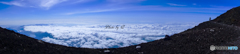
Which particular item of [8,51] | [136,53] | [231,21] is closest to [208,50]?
[136,53]

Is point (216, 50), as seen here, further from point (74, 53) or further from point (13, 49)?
point (13, 49)

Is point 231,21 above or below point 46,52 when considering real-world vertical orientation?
above

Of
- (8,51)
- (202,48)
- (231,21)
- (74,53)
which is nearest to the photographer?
(8,51)

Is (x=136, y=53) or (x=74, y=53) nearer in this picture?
(x=74, y=53)

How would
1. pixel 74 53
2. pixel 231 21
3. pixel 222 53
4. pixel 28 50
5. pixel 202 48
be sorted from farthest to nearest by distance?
pixel 231 21
pixel 202 48
pixel 74 53
pixel 222 53
pixel 28 50

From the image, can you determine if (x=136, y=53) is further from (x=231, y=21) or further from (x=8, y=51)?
(x=231, y=21)

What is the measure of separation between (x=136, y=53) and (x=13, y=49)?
13032 millimetres

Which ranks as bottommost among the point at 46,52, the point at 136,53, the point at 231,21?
the point at 136,53

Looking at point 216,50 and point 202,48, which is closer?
point 216,50

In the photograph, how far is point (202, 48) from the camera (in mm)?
17281

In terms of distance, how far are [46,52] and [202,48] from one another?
59.2ft

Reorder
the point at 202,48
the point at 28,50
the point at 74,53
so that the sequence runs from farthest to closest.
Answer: the point at 202,48, the point at 74,53, the point at 28,50

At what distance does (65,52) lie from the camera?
15.3 meters

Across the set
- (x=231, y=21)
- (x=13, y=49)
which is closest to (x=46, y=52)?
(x=13, y=49)
